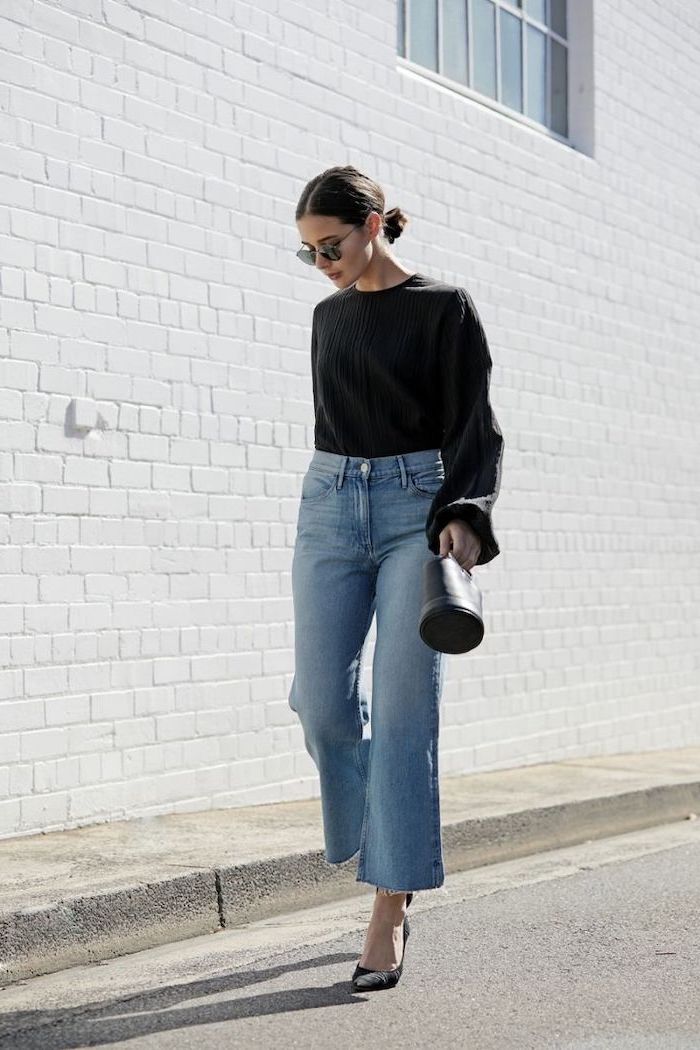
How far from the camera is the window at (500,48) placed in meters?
8.27

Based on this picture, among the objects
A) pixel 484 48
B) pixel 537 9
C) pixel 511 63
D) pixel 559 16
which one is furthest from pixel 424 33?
pixel 559 16

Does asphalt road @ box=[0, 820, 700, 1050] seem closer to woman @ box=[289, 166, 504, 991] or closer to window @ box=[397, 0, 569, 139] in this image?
woman @ box=[289, 166, 504, 991]

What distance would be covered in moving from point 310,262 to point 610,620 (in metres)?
5.75

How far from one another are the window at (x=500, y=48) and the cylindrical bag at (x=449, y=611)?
533 centimetres

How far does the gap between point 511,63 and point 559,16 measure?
26.6 inches

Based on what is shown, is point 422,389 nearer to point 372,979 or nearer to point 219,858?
point 372,979

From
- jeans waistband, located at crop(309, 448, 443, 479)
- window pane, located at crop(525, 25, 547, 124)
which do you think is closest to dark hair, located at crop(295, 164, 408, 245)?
jeans waistband, located at crop(309, 448, 443, 479)

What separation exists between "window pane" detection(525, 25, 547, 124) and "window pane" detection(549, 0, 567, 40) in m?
0.17

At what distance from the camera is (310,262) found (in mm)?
3844

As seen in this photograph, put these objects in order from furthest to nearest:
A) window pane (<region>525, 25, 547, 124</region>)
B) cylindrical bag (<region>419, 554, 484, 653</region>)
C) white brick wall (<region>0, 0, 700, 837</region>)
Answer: window pane (<region>525, 25, 547, 124</region>)
white brick wall (<region>0, 0, 700, 837</region>)
cylindrical bag (<region>419, 554, 484, 653</region>)

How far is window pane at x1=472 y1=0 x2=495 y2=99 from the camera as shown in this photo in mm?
8758

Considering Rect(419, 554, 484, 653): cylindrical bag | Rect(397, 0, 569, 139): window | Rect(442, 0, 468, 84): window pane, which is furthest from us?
Rect(442, 0, 468, 84): window pane

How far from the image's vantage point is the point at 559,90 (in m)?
9.41

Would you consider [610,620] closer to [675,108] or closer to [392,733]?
[675,108]
